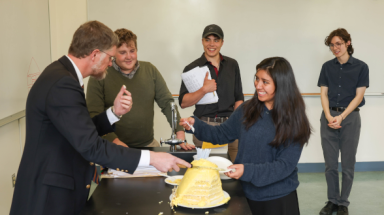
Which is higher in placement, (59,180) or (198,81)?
(198,81)

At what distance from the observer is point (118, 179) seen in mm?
1693

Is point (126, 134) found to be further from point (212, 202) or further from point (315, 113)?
point (315, 113)

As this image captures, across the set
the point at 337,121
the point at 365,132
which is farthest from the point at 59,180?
the point at 365,132

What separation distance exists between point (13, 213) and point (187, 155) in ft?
3.23

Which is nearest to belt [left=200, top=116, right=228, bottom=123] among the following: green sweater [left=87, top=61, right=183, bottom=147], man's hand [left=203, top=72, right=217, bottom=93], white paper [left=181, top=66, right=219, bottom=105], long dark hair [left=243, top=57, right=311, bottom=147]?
white paper [left=181, top=66, right=219, bottom=105]

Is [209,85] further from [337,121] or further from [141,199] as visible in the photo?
[141,199]

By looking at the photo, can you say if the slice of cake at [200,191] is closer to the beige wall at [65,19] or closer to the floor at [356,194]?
the floor at [356,194]

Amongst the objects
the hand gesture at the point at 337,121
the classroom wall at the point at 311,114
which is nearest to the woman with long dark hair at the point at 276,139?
the hand gesture at the point at 337,121

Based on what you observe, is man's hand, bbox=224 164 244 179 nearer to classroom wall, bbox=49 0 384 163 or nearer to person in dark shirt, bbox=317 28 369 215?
person in dark shirt, bbox=317 28 369 215

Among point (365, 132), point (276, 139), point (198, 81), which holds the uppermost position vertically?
point (198, 81)

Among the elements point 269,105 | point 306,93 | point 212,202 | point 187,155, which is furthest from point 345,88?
point 212,202

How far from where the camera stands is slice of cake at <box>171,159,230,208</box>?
1.36 metres

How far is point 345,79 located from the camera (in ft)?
10.6

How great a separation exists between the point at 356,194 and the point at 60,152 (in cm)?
350
